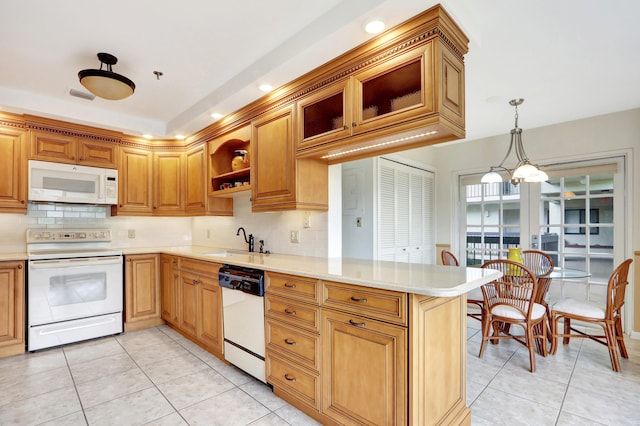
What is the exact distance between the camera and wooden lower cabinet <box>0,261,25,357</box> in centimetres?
297

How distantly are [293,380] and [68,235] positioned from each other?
324cm

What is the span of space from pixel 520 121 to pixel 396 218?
1865 millimetres

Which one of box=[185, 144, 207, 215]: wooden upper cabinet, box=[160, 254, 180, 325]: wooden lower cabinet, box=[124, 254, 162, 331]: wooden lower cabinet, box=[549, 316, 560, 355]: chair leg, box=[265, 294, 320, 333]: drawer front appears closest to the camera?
box=[265, 294, 320, 333]: drawer front

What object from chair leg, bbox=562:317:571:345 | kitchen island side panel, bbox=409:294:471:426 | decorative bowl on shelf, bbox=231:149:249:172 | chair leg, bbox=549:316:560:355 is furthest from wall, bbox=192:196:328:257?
chair leg, bbox=562:317:571:345

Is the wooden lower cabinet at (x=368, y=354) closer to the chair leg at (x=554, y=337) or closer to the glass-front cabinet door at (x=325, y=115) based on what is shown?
the glass-front cabinet door at (x=325, y=115)

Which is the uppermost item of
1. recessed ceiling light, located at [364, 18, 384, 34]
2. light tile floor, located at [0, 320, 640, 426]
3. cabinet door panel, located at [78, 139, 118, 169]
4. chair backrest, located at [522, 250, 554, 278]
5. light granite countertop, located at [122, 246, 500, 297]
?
recessed ceiling light, located at [364, 18, 384, 34]

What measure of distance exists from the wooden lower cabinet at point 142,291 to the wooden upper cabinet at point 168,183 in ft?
2.17

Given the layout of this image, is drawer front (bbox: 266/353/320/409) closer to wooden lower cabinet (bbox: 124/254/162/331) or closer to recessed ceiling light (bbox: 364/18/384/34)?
recessed ceiling light (bbox: 364/18/384/34)

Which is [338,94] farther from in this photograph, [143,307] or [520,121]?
[143,307]

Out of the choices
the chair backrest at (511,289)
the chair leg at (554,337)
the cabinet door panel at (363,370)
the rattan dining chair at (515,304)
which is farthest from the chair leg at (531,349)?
the cabinet door panel at (363,370)

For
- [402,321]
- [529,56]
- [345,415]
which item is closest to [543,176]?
[529,56]

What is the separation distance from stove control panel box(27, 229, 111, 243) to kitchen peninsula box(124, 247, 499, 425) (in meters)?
2.83

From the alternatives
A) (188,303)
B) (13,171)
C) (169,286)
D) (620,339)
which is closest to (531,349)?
(620,339)

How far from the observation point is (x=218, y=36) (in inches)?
90.7
